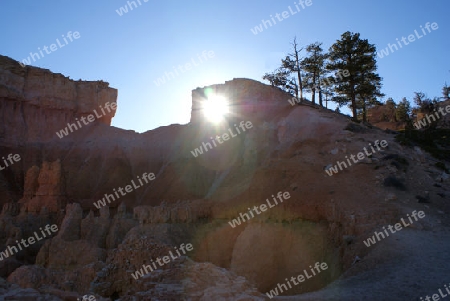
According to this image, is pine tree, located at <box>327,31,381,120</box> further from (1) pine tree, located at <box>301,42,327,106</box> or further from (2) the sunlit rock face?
(2) the sunlit rock face

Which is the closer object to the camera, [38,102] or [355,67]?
[355,67]

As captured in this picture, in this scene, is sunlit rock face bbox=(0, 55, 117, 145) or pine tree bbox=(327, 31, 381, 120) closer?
pine tree bbox=(327, 31, 381, 120)

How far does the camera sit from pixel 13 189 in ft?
152

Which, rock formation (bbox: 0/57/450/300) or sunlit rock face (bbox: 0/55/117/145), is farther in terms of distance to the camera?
sunlit rock face (bbox: 0/55/117/145)

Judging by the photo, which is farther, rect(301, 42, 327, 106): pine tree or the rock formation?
rect(301, 42, 327, 106): pine tree

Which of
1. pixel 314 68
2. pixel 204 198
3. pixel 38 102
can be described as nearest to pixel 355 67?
pixel 314 68

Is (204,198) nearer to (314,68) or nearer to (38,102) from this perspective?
(314,68)

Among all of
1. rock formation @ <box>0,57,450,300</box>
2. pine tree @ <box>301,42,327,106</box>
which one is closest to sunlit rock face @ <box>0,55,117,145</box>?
rock formation @ <box>0,57,450,300</box>

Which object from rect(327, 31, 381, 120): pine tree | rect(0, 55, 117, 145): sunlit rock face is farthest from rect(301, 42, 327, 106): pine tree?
rect(0, 55, 117, 145): sunlit rock face

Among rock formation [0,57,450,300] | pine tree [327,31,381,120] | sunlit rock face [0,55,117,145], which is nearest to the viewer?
rock formation [0,57,450,300]

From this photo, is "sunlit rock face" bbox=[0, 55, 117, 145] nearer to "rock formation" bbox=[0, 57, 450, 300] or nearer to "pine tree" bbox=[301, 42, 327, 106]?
"rock formation" bbox=[0, 57, 450, 300]

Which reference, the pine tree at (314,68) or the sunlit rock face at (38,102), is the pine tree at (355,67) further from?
the sunlit rock face at (38,102)

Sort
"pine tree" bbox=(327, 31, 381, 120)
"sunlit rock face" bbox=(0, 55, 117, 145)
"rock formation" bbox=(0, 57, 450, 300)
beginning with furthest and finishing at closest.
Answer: "sunlit rock face" bbox=(0, 55, 117, 145), "pine tree" bbox=(327, 31, 381, 120), "rock formation" bbox=(0, 57, 450, 300)

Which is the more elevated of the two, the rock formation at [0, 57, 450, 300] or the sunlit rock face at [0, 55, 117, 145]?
the sunlit rock face at [0, 55, 117, 145]
